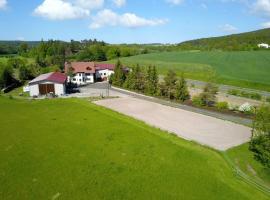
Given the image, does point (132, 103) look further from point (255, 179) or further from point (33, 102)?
point (255, 179)

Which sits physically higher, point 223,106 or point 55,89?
point 223,106

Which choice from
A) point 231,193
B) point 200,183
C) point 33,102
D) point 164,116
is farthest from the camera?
point 33,102

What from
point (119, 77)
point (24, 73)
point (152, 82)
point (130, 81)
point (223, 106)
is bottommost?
point (223, 106)

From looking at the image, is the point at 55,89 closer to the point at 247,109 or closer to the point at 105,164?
the point at 247,109

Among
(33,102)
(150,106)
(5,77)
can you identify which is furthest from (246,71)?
(5,77)

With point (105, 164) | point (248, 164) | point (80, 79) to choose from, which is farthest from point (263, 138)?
point (80, 79)

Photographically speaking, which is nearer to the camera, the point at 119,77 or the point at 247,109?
the point at 247,109

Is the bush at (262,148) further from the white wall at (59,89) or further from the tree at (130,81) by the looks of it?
the white wall at (59,89)
